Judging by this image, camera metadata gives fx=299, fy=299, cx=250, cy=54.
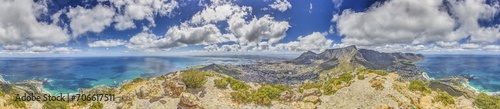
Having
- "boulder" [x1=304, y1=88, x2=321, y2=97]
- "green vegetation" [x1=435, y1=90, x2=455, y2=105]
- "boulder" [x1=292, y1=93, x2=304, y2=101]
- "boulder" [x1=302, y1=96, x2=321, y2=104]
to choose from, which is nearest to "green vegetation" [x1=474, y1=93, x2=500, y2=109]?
"green vegetation" [x1=435, y1=90, x2=455, y2=105]

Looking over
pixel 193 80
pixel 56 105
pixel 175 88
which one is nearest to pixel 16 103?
pixel 56 105

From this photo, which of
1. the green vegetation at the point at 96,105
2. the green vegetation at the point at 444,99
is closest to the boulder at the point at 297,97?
the green vegetation at the point at 444,99

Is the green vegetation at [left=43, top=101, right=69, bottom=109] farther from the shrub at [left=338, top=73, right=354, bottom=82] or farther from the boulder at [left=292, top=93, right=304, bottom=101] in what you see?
the shrub at [left=338, top=73, right=354, bottom=82]

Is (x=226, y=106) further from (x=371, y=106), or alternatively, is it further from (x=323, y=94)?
(x=371, y=106)

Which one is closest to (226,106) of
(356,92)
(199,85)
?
(199,85)

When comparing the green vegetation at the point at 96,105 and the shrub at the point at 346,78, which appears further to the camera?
the shrub at the point at 346,78

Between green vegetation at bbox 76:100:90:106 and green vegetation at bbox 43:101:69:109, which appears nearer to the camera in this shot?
green vegetation at bbox 43:101:69:109

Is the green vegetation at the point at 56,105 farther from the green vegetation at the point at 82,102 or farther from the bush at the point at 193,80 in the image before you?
the bush at the point at 193,80

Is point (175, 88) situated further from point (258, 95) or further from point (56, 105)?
point (56, 105)
